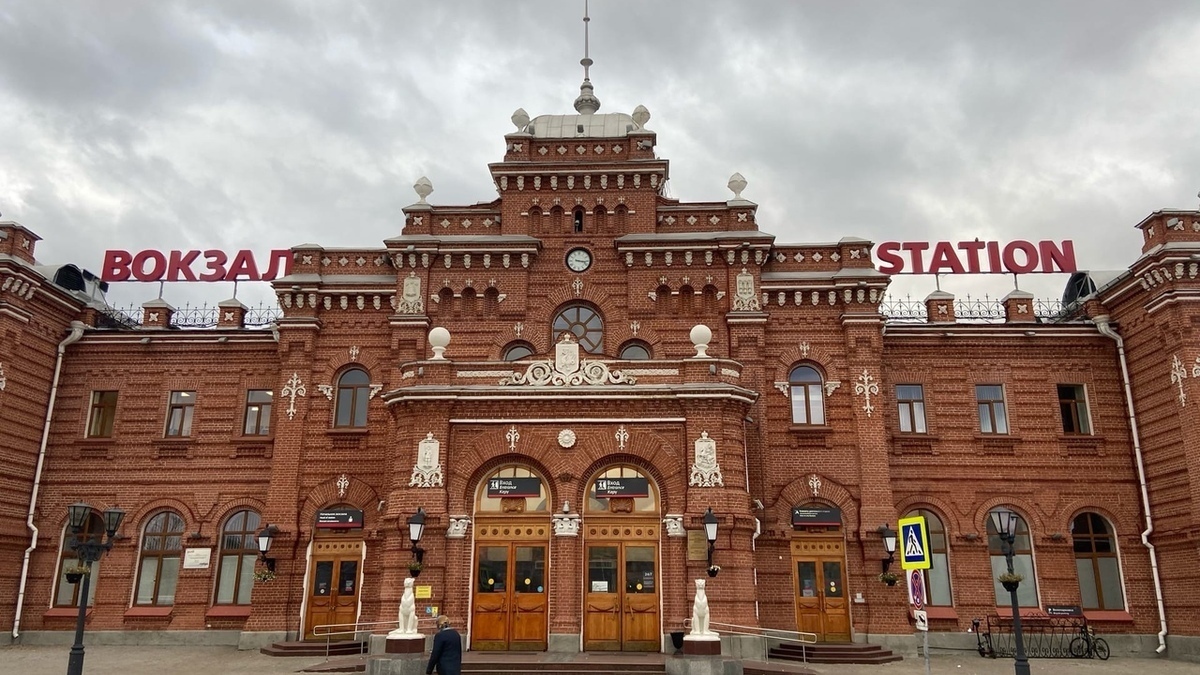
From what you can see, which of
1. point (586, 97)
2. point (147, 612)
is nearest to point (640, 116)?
point (586, 97)

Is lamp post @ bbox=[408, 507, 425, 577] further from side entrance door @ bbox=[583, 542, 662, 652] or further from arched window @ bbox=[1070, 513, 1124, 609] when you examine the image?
arched window @ bbox=[1070, 513, 1124, 609]

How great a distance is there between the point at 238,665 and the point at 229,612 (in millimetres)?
4275

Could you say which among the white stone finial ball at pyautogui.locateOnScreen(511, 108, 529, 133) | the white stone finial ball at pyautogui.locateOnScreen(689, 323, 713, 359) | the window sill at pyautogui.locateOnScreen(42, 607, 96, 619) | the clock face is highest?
the white stone finial ball at pyautogui.locateOnScreen(511, 108, 529, 133)

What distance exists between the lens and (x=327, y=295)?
26.7 meters

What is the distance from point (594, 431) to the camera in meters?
22.4

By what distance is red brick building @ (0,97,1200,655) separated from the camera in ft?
72.7

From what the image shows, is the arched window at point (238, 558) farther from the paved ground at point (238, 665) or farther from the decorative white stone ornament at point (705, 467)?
the decorative white stone ornament at point (705, 467)

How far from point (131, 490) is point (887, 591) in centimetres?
2257

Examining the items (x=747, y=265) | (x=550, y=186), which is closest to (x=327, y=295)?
(x=550, y=186)

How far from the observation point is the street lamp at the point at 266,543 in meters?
23.9

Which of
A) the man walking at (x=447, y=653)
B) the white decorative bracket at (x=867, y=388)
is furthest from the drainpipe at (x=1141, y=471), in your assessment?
the man walking at (x=447, y=653)

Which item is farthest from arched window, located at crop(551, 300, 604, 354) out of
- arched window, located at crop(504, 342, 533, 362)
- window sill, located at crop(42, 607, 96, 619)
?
window sill, located at crop(42, 607, 96, 619)

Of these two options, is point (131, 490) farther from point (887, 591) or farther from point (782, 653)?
point (887, 591)

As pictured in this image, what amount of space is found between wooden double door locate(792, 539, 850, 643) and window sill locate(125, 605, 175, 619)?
18194 mm
